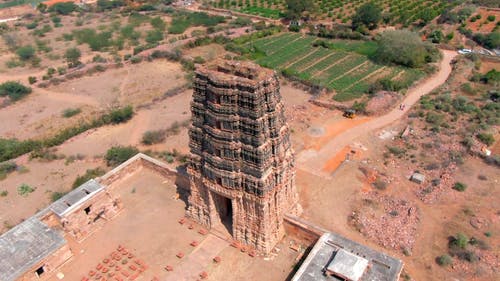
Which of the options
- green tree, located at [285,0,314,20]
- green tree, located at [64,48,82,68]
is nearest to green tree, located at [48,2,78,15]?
green tree, located at [64,48,82,68]

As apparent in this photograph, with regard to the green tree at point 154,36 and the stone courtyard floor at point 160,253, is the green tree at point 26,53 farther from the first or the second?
the stone courtyard floor at point 160,253

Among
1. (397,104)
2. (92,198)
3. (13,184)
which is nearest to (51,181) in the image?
(13,184)

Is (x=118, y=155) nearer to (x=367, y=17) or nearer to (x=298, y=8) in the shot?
(x=367, y=17)

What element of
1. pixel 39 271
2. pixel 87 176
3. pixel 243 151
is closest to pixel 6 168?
pixel 87 176

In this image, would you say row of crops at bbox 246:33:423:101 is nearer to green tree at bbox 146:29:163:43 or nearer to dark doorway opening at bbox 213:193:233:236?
green tree at bbox 146:29:163:43

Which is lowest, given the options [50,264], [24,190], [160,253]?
[24,190]

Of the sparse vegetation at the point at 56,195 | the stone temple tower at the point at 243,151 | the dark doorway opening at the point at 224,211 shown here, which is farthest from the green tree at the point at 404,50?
the sparse vegetation at the point at 56,195
